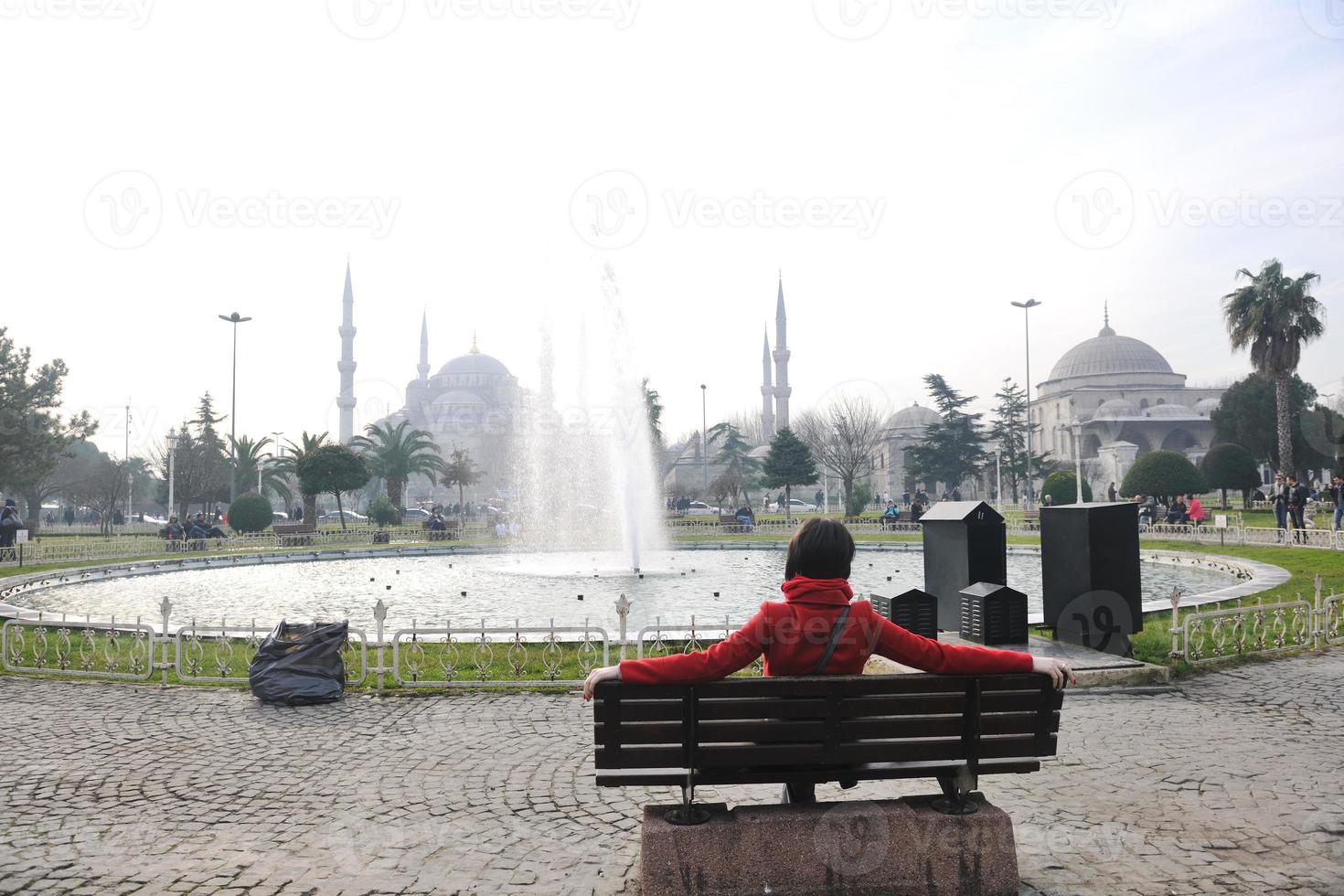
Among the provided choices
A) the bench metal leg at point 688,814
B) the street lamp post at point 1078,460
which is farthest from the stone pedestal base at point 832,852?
the street lamp post at point 1078,460

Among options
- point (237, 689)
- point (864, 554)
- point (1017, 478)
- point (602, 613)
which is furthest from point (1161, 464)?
point (237, 689)

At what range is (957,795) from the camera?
3.59 meters

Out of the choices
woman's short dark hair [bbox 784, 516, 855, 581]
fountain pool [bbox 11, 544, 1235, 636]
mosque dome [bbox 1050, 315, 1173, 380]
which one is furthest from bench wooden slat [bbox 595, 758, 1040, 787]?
mosque dome [bbox 1050, 315, 1173, 380]

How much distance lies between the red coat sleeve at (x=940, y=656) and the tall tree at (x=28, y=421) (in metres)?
39.9

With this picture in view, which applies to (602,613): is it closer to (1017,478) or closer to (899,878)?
(899,878)

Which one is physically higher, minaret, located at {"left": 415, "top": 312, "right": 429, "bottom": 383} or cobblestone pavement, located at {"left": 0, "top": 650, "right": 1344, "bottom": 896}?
minaret, located at {"left": 415, "top": 312, "right": 429, "bottom": 383}

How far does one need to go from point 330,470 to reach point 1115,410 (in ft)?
227

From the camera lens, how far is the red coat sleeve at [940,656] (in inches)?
135

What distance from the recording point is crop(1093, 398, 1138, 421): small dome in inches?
3118

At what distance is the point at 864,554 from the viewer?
981 inches

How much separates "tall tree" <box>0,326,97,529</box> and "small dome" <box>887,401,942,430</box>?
68.7m

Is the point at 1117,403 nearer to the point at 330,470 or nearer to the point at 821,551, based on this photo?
the point at 330,470

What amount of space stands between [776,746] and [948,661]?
2.51 ft

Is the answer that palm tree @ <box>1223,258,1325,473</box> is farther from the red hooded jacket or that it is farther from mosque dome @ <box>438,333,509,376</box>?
mosque dome @ <box>438,333,509,376</box>
